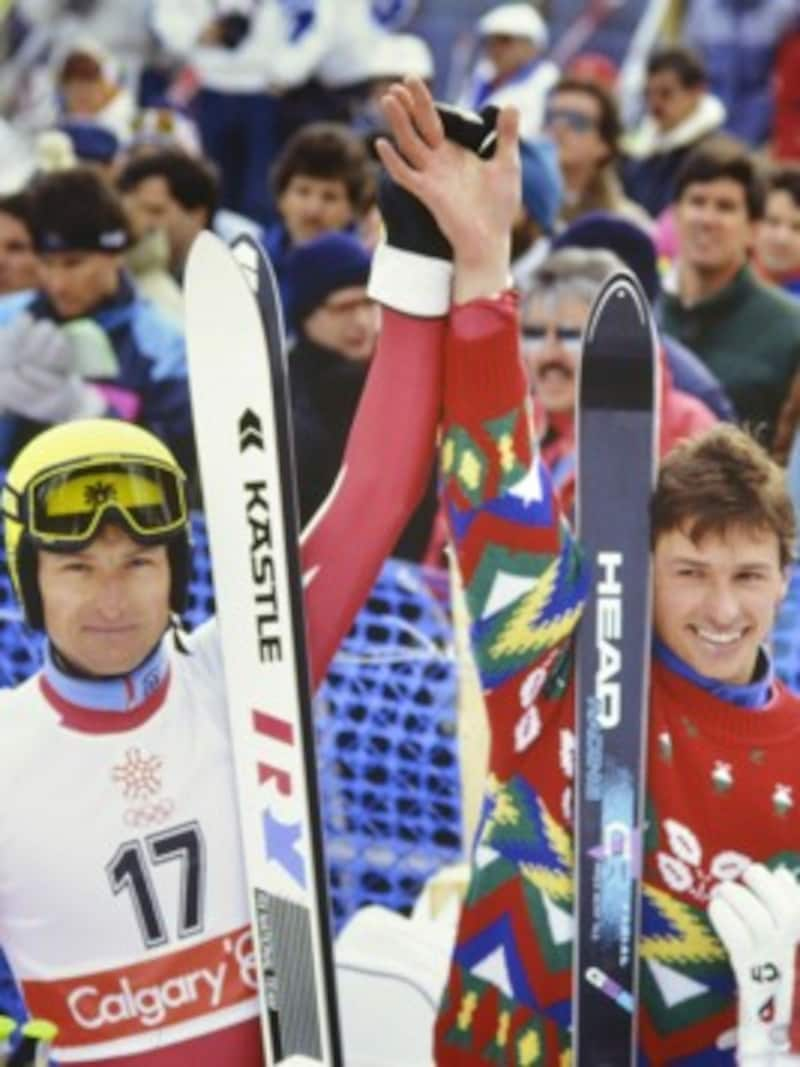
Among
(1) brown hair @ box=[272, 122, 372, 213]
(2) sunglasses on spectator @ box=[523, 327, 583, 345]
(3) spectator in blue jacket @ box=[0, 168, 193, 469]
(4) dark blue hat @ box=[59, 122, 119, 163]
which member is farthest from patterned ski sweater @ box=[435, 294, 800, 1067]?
(4) dark blue hat @ box=[59, 122, 119, 163]

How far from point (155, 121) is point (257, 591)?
25.9 feet

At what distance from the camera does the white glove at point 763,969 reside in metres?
3.48

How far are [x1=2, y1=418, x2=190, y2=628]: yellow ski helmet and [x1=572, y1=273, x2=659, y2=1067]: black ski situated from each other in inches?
22.8

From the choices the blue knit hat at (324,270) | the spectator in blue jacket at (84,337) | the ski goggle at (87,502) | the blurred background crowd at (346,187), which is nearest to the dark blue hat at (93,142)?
the blurred background crowd at (346,187)

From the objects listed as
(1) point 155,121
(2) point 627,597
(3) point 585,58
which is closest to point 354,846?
(2) point 627,597

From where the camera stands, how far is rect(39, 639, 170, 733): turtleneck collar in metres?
3.51

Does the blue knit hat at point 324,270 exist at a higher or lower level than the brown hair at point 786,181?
lower

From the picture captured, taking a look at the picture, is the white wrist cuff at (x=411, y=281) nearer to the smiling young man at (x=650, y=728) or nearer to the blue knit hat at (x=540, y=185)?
the smiling young man at (x=650, y=728)

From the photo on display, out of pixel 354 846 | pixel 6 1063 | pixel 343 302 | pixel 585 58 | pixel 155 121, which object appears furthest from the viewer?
pixel 585 58

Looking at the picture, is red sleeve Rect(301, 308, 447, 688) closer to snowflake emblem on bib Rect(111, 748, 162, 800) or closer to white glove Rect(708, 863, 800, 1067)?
Answer: snowflake emblem on bib Rect(111, 748, 162, 800)

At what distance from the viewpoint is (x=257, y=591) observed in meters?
3.53

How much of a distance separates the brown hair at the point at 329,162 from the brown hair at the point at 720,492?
15.3 feet

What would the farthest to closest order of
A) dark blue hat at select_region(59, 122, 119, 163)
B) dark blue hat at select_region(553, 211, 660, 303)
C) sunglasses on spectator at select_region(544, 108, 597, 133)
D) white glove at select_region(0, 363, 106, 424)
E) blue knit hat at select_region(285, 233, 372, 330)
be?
dark blue hat at select_region(59, 122, 119, 163) < sunglasses on spectator at select_region(544, 108, 597, 133) < blue knit hat at select_region(285, 233, 372, 330) < dark blue hat at select_region(553, 211, 660, 303) < white glove at select_region(0, 363, 106, 424)

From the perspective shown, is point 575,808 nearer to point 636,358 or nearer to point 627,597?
point 627,597
